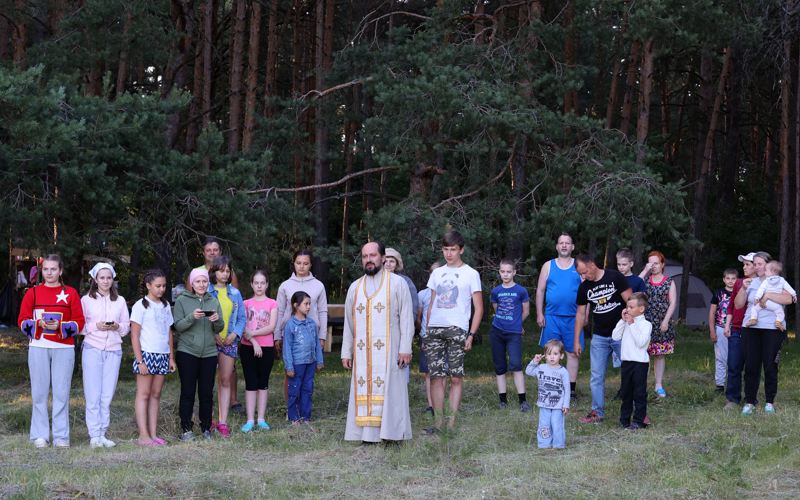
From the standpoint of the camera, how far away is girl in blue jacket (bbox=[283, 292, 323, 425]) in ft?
31.4

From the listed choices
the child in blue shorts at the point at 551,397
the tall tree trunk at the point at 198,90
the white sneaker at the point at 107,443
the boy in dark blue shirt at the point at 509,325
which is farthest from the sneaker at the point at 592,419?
the tall tree trunk at the point at 198,90

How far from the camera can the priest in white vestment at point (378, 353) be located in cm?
843

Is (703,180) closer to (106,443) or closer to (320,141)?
(320,141)

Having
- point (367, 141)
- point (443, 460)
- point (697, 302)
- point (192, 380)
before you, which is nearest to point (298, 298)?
point (192, 380)

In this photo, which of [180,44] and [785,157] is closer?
[180,44]

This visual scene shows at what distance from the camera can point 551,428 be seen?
8398 mm

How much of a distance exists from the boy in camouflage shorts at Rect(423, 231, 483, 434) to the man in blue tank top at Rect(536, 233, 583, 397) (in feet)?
5.59

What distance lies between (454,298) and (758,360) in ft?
11.0

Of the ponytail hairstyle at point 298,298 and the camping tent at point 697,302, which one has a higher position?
the ponytail hairstyle at point 298,298

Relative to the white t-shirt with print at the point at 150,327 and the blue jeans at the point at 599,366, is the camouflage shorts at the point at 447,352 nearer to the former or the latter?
the blue jeans at the point at 599,366

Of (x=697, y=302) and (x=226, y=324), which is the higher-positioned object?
(x=226, y=324)

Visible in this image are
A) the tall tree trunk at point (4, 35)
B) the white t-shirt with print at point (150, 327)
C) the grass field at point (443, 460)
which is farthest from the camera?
the tall tree trunk at point (4, 35)

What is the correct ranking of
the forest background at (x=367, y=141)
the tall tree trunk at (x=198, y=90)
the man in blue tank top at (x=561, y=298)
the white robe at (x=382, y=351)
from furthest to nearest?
the tall tree trunk at (x=198, y=90)
the forest background at (x=367, y=141)
the man in blue tank top at (x=561, y=298)
the white robe at (x=382, y=351)

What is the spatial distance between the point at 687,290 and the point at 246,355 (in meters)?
19.1
